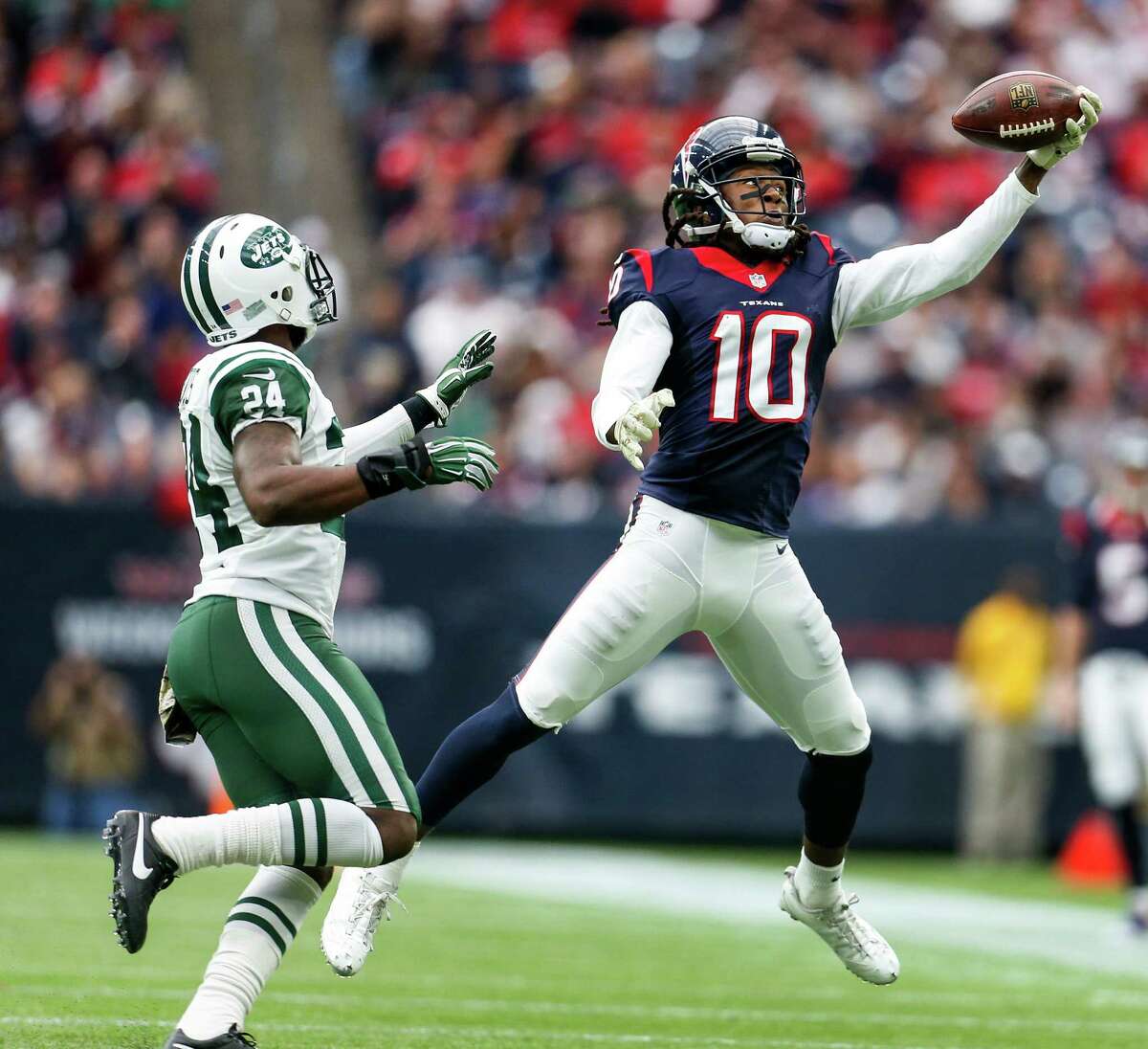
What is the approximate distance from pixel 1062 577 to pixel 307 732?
27.6ft

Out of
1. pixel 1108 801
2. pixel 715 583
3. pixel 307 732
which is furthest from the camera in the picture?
pixel 1108 801

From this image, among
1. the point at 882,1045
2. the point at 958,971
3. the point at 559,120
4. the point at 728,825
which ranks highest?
the point at 559,120

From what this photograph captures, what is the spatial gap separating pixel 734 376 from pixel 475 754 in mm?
1161

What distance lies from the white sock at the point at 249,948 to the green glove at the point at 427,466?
905 millimetres

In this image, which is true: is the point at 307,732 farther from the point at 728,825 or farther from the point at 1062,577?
the point at 1062,577

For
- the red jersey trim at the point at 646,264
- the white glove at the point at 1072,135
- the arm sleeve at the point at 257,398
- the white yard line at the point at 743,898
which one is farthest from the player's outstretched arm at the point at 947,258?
the white yard line at the point at 743,898

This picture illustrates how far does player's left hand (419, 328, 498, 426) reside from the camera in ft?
Result: 16.3

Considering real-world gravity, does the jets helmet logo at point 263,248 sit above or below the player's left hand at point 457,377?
above

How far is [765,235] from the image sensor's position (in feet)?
17.2

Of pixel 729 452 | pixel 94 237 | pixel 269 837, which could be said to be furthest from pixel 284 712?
pixel 94 237

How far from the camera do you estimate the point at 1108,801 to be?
8.82 metres

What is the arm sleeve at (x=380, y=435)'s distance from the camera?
493 cm

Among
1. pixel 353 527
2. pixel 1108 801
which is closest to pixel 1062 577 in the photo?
pixel 1108 801

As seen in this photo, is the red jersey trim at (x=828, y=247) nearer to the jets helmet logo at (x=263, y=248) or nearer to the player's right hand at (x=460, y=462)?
the player's right hand at (x=460, y=462)
